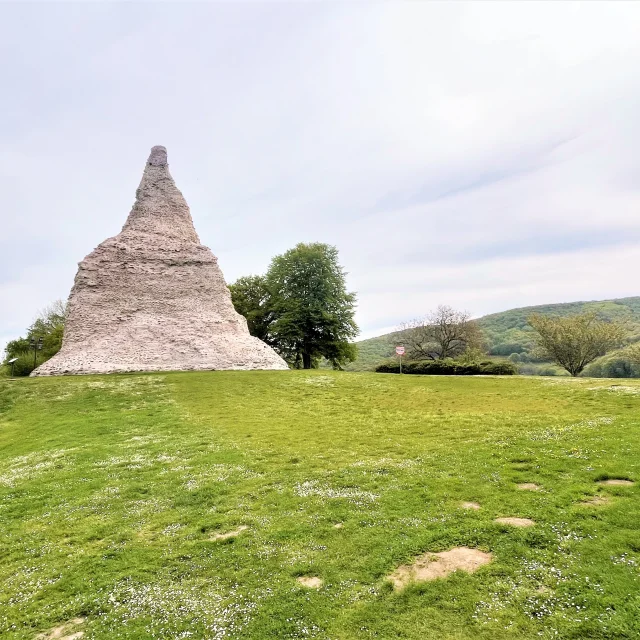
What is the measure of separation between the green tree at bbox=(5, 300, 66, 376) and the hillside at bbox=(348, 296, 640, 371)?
67.6m

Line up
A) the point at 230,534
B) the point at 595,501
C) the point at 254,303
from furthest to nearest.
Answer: the point at 254,303, the point at 230,534, the point at 595,501

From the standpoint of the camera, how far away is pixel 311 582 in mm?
6715

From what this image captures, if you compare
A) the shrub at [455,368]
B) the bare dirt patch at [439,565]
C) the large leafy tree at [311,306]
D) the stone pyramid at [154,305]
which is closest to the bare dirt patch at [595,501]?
the bare dirt patch at [439,565]

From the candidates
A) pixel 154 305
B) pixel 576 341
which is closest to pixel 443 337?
pixel 576 341

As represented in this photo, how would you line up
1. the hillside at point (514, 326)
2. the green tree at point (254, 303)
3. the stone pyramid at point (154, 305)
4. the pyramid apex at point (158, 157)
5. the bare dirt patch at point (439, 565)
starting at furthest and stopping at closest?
the hillside at point (514, 326)
the green tree at point (254, 303)
the pyramid apex at point (158, 157)
the stone pyramid at point (154, 305)
the bare dirt patch at point (439, 565)

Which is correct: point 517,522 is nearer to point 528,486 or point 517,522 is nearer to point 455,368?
point 528,486

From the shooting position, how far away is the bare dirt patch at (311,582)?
6.59 meters

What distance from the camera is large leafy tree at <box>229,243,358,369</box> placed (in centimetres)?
5838

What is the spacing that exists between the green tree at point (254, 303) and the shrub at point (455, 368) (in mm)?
23938

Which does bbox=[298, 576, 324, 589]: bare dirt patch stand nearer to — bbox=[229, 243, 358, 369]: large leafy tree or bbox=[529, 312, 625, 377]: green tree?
bbox=[229, 243, 358, 369]: large leafy tree

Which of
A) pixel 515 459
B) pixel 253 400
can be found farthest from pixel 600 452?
pixel 253 400

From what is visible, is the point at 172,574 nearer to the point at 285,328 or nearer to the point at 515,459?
the point at 515,459

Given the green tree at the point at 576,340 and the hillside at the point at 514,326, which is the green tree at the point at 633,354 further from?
the hillside at the point at 514,326

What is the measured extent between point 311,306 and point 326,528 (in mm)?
50032
